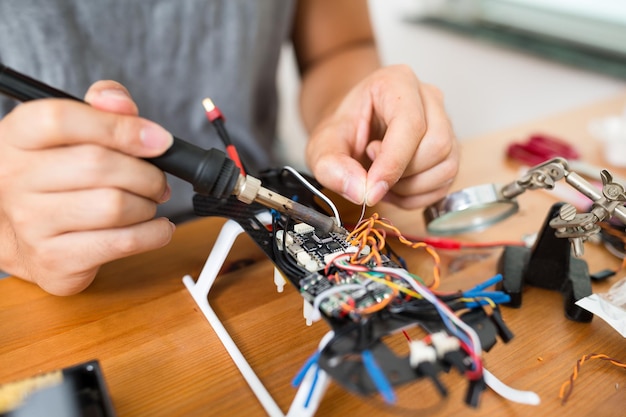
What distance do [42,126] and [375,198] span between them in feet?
1.06

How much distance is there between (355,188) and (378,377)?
251mm

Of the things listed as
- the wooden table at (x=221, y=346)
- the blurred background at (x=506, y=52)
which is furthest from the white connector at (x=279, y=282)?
the blurred background at (x=506, y=52)

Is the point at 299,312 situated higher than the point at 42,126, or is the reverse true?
the point at 42,126

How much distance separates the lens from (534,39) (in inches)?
65.5

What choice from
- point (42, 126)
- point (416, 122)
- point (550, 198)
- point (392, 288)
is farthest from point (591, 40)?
point (42, 126)

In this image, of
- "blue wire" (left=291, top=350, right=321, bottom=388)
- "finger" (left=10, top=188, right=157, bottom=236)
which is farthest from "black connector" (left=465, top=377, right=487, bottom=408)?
"finger" (left=10, top=188, right=157, bottom=236)

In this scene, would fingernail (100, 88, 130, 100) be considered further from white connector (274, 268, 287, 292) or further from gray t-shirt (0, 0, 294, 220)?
gray t-shirt (0, 0, 294, 220)

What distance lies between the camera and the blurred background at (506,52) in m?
1.51

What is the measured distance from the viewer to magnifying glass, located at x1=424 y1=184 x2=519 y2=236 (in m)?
0.62

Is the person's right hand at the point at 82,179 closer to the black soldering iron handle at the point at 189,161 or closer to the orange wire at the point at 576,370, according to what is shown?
the black soldering iron handle at the point at 189,161

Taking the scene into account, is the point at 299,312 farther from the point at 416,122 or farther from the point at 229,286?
the point at 416,122

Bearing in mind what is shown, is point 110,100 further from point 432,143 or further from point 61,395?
point 432,143

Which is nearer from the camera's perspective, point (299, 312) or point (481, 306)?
point (481, 306)

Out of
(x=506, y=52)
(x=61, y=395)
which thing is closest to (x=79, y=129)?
(x=61, y=395)
